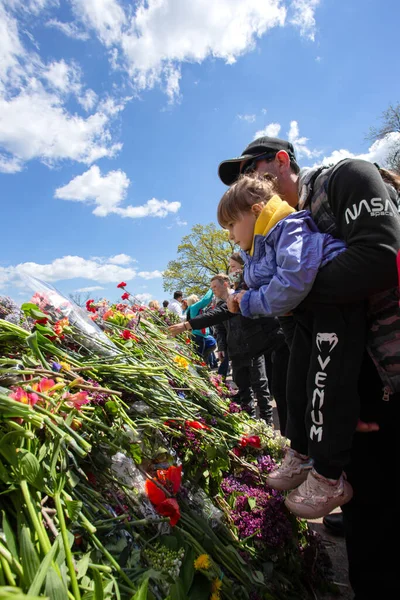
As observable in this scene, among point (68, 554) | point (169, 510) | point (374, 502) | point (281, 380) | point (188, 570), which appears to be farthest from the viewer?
point (281, 380)

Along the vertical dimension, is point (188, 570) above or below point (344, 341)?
below

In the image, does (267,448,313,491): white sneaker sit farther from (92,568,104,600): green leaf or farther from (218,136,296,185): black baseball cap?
(218,136,296,185): black baseball cap

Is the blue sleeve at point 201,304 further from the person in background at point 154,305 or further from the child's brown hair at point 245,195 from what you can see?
the child's brown hair at point 245,195

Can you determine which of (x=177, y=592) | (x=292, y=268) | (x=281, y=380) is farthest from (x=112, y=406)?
(x=281, y=380)

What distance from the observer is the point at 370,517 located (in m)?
1.30

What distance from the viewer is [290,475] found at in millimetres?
1413

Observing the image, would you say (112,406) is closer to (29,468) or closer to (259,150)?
(29,468)

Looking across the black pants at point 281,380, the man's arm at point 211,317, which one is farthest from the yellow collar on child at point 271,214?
the man's arm at point 211,317

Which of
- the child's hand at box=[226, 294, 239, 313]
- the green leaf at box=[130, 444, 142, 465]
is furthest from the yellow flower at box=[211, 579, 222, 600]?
the child's hand at box=[226, 294, 239, 313]

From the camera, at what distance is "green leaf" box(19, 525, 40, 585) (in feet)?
2.09

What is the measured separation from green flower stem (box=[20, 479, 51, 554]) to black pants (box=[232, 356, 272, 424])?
2.91 meters

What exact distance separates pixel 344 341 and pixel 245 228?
777 millimetres

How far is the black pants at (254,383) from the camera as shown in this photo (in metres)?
3.58

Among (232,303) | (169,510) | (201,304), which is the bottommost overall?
(169,510)
